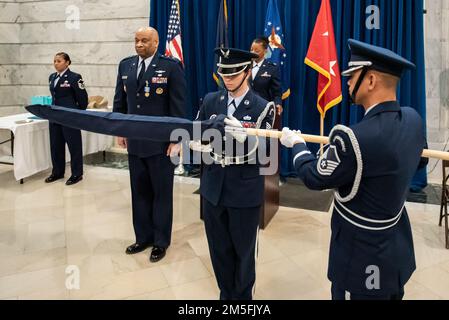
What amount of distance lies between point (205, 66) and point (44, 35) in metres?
3.30

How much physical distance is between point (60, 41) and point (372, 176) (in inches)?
271

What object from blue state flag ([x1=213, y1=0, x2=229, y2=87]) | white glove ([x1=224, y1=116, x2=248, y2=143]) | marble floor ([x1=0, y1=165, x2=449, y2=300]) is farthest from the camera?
blue state flag ([x1=213, y1=0, x2=229, y2=87])

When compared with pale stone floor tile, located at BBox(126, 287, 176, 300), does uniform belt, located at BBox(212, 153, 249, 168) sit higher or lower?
higher

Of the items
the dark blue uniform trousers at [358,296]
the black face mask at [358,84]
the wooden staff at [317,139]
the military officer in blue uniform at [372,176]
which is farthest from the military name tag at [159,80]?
the dark blue uniform trousers at [358,296]

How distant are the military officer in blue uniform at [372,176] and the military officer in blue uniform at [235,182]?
541 mm

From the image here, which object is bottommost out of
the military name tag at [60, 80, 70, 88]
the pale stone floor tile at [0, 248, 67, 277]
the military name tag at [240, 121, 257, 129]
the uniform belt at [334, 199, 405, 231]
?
the pale stone floor tile at [0, 248, 67, 277]

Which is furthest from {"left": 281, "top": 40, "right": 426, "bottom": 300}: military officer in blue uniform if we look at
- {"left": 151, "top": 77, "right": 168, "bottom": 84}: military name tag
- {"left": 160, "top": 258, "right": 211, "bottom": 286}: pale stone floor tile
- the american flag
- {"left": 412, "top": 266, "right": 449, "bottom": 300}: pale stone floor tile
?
the american flag

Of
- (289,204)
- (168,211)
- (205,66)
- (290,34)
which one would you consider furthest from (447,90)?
(168,211)

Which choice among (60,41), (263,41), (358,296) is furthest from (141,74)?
(60,41)

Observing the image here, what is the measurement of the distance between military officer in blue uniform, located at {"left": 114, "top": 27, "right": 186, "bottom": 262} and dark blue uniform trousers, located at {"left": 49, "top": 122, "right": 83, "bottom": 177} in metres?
A: 2.18

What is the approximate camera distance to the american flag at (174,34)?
5.44 m

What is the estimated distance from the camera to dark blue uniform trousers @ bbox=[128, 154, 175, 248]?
3045 mm

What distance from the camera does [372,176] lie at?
145 cm

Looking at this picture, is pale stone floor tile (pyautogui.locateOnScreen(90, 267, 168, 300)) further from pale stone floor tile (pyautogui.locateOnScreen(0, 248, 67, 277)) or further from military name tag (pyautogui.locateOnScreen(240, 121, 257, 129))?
military name tag (pyautogui.locateOnScreen(240, 121, 257, 129))
